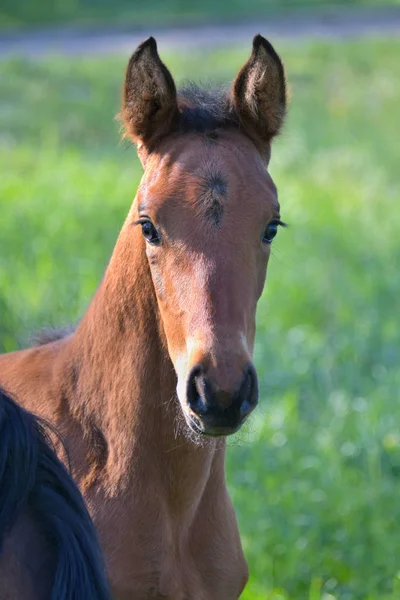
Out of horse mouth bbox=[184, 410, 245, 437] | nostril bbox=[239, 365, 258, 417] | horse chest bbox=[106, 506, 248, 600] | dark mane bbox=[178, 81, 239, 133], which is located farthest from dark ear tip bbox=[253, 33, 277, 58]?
horse chest bbox=[106, 506, 248, 600]

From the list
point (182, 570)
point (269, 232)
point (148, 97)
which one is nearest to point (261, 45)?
point (148, 97)

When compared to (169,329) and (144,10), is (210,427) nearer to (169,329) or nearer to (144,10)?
(169,329)

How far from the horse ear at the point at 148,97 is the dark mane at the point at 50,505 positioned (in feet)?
4.62

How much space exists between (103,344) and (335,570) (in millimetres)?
2071

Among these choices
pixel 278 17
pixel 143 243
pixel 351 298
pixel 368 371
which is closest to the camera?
pixel 143 243

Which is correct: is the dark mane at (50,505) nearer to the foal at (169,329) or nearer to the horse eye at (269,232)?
the foal at (169,329)

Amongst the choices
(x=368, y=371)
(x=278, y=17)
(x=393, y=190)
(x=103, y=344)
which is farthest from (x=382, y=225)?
(x=278, y=17)

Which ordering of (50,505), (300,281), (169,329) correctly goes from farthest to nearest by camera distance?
1. (300,281)
2. (169,329)
3. (50,505)

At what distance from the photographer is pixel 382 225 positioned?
33.5 feet

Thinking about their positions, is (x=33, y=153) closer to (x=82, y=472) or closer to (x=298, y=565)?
(x=298, y=565)

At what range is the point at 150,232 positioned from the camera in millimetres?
3213

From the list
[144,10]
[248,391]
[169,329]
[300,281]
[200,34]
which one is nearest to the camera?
[248,391]

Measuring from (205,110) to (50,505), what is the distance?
1606 mm

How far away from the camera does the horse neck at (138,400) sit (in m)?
3.35
